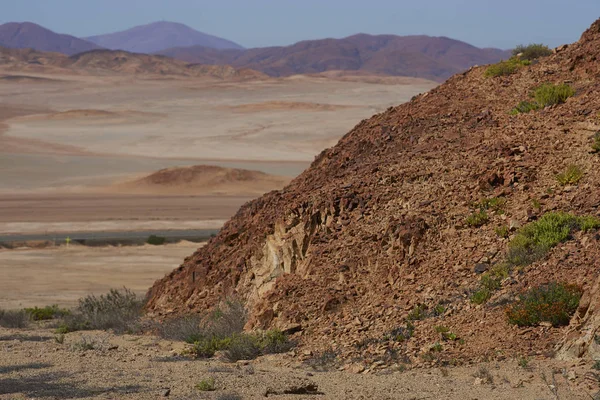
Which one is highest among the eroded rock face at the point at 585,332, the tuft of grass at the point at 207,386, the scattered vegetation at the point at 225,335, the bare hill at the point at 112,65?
the bare hill at the point at 112,65

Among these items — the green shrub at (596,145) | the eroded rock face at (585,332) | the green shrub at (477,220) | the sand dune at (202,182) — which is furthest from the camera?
the sand dune at (202,182)

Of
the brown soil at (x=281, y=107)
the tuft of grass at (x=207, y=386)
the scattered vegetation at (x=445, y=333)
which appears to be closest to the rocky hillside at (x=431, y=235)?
the scattered vegetation at (x=445, y=333)

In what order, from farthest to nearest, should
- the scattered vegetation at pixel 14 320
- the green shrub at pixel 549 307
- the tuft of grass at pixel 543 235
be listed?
1. the scattered vegetation at pixel 14 320
2. the tuft of grass at pixel 543 235
3. the green shrub at pixel 549 307

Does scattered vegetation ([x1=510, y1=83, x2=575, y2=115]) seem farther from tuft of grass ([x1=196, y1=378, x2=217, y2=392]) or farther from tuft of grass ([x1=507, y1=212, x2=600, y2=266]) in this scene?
tuft of grass ([x1=196, y1=378, x2=217, y2=392])

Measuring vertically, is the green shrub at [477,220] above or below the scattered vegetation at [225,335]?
above

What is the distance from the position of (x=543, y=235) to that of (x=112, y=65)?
18563cm

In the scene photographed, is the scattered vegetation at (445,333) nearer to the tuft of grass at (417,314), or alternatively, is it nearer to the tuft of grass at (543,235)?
the tuft of grass at (417,314)

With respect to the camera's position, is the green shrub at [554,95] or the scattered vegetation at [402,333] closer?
the scattered vegetation at [402,333]

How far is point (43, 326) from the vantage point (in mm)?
13758

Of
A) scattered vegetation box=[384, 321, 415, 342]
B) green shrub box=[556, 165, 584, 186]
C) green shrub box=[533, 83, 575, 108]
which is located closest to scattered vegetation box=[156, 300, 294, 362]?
scattered vegetation box=[384, 321, 415, 342]

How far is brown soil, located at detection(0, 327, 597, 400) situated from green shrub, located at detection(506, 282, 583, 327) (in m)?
0.68

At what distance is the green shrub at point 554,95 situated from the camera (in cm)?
1230

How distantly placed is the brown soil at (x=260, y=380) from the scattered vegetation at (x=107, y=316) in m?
2.36

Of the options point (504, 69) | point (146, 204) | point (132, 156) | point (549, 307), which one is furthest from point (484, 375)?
point (132, 156)
